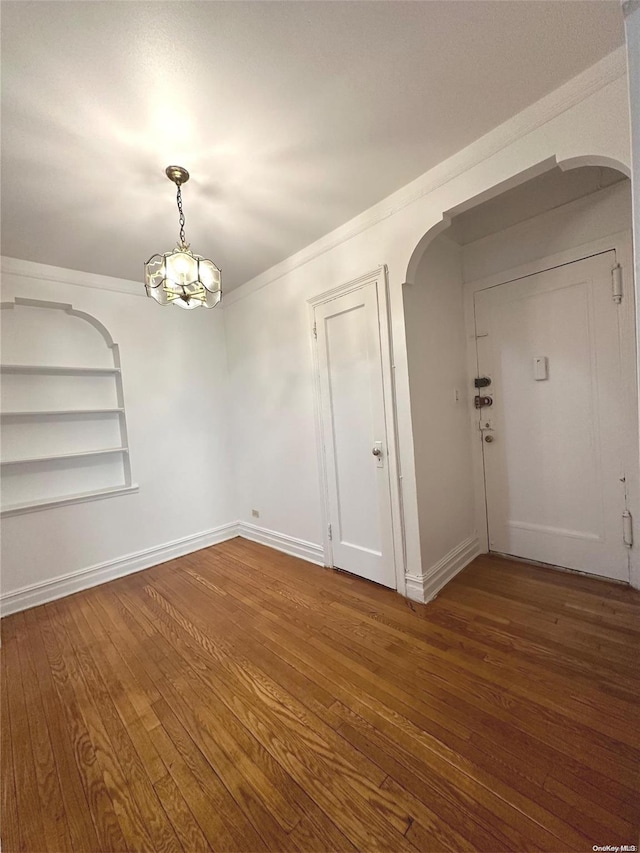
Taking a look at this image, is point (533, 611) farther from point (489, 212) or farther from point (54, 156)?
point (54, 156)

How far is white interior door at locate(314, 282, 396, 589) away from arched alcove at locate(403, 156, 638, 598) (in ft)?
0.84

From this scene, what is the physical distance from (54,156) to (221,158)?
0.81 m

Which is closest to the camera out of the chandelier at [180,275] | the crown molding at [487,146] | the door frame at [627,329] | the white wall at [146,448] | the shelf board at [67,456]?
the crown molding at [487,146]

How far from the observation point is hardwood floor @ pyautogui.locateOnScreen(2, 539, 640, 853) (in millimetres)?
1046

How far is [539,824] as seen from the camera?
3.29 ft

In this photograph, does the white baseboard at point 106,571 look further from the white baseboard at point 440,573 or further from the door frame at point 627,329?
the door frame at point 627,329

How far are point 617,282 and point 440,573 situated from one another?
2.24 metres

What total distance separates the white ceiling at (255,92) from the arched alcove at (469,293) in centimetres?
44

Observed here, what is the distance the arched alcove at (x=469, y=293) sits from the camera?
2066 millimetres

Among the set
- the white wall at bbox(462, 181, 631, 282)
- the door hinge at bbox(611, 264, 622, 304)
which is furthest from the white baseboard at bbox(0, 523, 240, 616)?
the door hinge at bbox(611, 264, 622, 304)

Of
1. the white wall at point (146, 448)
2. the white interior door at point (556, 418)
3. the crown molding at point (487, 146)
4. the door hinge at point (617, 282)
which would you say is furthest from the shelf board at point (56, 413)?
the door hinge at point (617, 282)

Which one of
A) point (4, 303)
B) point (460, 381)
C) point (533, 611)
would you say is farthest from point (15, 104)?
point (533, 611)

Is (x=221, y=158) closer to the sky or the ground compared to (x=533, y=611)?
closer to the sky

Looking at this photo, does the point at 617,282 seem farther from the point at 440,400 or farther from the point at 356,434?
the point at 356,434
